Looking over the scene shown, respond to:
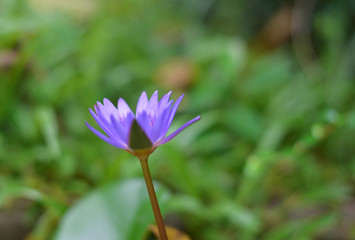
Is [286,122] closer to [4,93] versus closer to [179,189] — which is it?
[179,189]

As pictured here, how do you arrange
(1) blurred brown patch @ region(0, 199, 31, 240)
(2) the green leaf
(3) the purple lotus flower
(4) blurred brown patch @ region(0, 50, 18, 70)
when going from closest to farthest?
(3) the purple lotus flower, (2) the green leaf, (1) blurred brown patch @ region(0, 199, 31, 240), (4) blurred brown patch @ region(0, 50, 18, 70)

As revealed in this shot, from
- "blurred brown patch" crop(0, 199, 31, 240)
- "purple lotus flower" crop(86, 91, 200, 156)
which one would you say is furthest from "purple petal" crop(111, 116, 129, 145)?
"blurred brown patch" crop(0, 199, 31, 240)

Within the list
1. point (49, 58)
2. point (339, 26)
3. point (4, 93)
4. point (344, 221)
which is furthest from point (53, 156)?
point (339, 26)

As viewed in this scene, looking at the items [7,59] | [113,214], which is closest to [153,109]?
[113,214]

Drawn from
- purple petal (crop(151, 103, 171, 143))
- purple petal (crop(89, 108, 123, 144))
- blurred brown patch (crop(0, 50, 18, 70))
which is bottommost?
purple petal (crop(151, 103, 171, 143))

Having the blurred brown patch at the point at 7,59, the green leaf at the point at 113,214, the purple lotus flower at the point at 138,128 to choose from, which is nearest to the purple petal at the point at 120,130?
the purple lotus flower at the point at 138,128

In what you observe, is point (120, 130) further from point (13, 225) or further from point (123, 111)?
point (13, 225)

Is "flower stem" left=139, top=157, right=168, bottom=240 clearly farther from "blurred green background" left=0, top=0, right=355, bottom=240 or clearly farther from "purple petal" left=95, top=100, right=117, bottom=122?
"blurred green background" left=0, top=0, right=355, bottom=240
